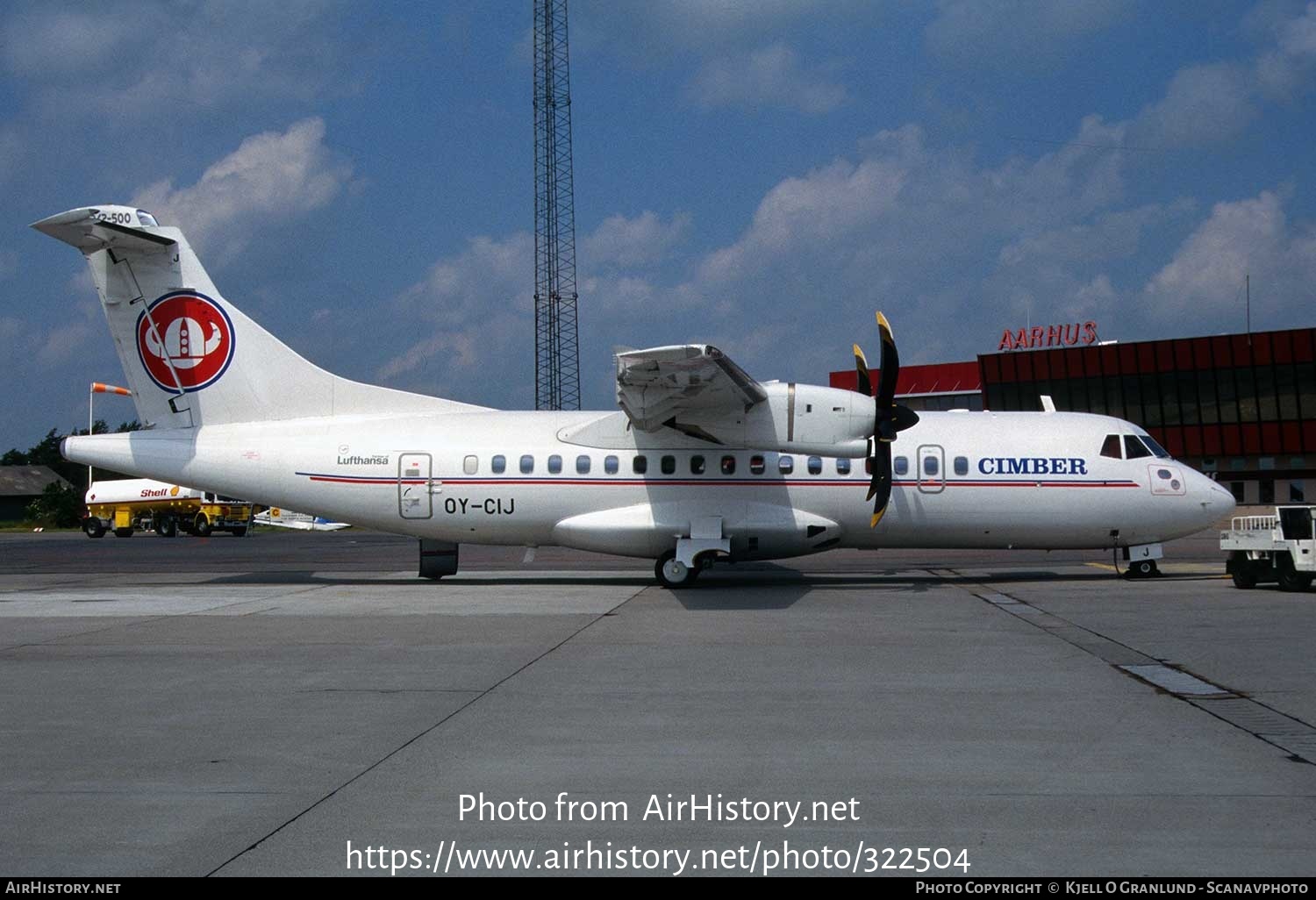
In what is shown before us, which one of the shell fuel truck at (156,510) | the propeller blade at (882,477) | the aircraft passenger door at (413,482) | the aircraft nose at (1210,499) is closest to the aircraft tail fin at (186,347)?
the aircraft passenger door at (413,482)

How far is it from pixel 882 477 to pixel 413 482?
8.62 m

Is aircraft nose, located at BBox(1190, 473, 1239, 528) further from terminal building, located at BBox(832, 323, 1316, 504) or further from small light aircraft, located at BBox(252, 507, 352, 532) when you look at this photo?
small light aircraft, located at BBox(252, 507, 352, 532)

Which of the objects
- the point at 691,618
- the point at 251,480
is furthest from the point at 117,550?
the point at 691,618

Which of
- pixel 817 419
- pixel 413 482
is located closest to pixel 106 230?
pixel 413 482

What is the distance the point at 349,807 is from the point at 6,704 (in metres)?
4.83

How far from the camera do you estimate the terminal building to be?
60750 millimetres

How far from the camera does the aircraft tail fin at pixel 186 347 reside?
66.3 feet

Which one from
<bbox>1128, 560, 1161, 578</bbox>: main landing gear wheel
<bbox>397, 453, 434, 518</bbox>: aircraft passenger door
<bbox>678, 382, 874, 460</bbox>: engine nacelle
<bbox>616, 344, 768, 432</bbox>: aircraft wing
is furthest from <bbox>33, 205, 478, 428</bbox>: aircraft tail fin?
<bbox>1128, 560, 1161, 578</bbox>: main landing gear wheel

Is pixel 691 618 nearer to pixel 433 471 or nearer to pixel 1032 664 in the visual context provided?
pixel 1032 664

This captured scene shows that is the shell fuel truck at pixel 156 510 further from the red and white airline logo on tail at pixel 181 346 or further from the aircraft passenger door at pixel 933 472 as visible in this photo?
the aircraft passenger door at pixel 933 472

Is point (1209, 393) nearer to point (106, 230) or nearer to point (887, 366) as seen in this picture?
point (887, 366)

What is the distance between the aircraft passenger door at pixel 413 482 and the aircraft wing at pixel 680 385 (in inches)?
160

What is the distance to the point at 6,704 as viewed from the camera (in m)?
8.94
